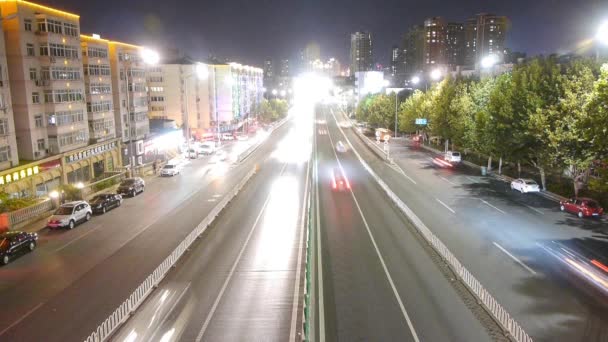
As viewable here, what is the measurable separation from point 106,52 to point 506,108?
151ft

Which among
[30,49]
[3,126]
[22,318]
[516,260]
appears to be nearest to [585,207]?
[516,260]

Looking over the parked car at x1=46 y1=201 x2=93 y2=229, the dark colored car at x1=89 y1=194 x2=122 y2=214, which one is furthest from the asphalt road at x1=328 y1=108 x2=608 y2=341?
the parked car at x1=46 y1=201 x2=93 y2=229

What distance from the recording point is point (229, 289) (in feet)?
68.9

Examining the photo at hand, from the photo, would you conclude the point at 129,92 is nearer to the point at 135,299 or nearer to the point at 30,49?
the point at 30,49

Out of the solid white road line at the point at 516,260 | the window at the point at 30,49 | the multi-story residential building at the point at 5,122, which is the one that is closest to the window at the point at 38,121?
the multi-story residential building at the point at 5,122

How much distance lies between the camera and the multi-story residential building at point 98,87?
51250 mm

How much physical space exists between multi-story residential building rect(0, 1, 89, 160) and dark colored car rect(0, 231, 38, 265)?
52.8 ft

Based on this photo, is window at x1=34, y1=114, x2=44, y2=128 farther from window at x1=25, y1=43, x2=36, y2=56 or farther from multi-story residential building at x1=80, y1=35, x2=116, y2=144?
multi-story residential building at x1=80, y1=35, x2=116, y2=144

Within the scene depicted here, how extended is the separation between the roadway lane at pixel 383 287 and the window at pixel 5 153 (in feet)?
84.9

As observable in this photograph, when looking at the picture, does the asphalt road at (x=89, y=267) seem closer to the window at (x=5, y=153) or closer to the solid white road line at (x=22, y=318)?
the solid white road line at (x=22, y=318)

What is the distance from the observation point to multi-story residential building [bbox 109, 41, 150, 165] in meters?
58.9

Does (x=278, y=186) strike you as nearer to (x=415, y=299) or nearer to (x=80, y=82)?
(x=80, y=82)

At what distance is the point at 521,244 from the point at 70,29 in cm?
4516

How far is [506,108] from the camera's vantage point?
45562mm
